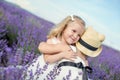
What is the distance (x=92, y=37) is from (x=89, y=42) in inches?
2.1

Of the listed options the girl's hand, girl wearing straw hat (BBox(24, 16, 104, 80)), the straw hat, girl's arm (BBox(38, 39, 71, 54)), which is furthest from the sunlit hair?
the girl's hand

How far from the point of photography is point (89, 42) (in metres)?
3.79

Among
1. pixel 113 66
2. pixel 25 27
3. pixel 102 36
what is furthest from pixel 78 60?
pixel 113 66

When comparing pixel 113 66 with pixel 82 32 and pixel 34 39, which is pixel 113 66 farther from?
pixel 82 32

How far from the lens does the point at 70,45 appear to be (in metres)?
3.71

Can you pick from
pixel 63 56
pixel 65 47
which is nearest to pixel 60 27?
pixel 65 47

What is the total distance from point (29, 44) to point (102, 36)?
1.43m

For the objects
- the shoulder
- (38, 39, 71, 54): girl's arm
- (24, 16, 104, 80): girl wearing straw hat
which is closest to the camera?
(24, 16, 104, 80): girl wearing straw hat

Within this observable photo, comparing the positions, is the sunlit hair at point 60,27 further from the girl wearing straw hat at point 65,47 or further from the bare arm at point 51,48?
the bare arm at point 51,48

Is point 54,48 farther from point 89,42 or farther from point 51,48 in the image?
point 89,42

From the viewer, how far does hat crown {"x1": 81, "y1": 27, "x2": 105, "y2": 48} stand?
3749mm

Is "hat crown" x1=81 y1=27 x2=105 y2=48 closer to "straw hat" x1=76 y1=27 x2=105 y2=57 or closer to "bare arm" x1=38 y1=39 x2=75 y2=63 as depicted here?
"straw hat" x1=76 y1=27 x2=105 y2=57

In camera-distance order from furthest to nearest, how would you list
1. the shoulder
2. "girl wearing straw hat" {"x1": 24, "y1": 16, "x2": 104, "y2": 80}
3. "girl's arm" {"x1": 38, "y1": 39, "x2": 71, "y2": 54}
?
the shoulder, "girl's arm" {"x1": 38, "y1": 39, "x2": 71, "y2": 54}, "girl wearing straw hat" {"x1": 24, "y1": 16, "x2": 104, "y2": 80}

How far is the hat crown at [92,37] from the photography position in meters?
3.75
